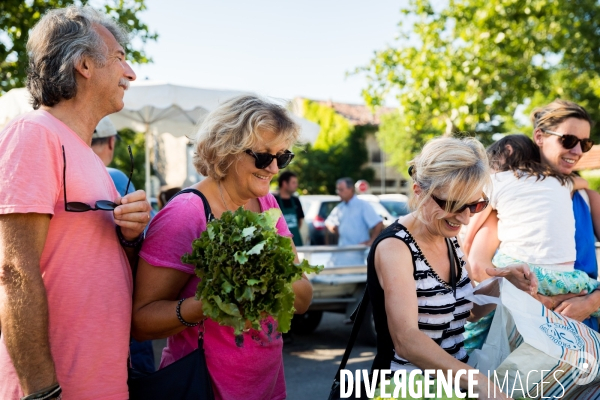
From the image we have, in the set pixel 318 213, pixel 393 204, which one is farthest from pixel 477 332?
pixel 393 204

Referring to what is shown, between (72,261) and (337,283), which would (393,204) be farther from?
(72,261)

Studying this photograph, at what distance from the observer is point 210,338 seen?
2150mm

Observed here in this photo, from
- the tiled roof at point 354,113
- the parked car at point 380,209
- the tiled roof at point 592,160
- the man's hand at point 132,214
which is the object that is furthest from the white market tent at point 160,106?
the tiled roof at point 354,113

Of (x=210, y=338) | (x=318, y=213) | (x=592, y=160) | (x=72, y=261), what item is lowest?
(x=318, y=213)

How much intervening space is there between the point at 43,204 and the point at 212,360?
2.75ft

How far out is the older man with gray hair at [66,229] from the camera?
5.48 ft

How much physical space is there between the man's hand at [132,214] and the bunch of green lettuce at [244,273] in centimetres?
22

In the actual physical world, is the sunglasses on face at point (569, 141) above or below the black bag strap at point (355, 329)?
above

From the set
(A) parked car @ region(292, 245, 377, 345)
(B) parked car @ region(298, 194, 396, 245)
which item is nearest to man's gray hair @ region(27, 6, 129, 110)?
(A) parked car @ region(292, 245, 377, 345)

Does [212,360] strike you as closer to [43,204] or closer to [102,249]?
[102,249]

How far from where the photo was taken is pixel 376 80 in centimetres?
1552

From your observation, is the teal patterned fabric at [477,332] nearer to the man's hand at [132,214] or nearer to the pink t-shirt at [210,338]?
the pink t-shirt at [210,338]

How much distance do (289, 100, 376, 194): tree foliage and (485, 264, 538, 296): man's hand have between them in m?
41.2

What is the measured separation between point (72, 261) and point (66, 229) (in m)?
0.10
